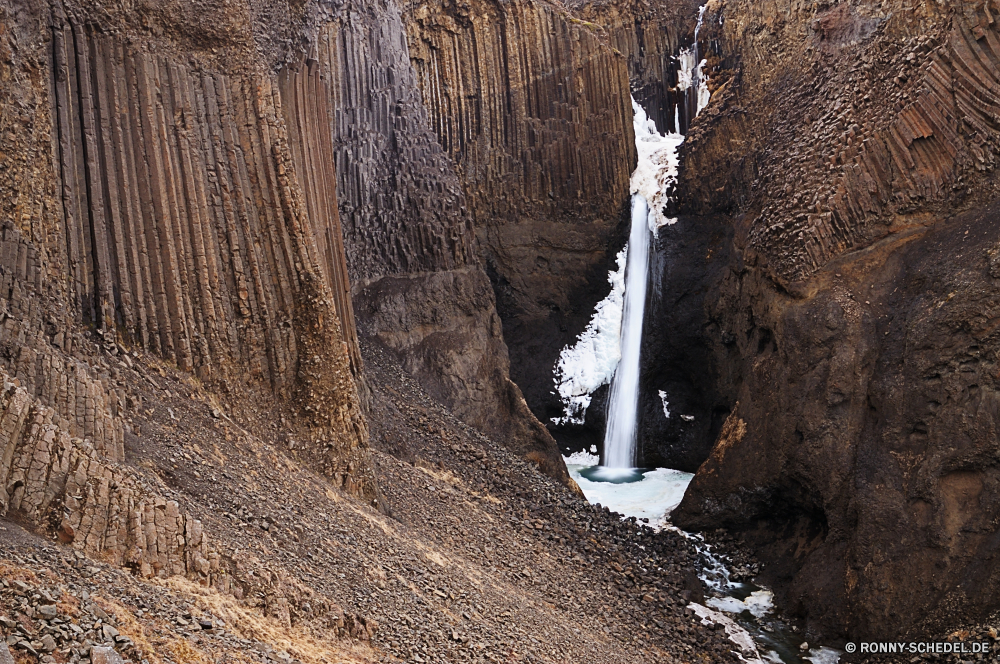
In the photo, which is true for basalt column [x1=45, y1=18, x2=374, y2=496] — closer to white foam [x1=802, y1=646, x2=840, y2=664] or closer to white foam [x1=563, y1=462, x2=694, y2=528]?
white foam [x1=802, y1=646, x2=840, y2=664]

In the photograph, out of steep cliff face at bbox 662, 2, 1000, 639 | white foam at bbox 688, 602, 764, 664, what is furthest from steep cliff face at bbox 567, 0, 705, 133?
white foam at bbox 688, 602, 764, 664

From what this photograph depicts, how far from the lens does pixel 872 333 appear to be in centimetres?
1571

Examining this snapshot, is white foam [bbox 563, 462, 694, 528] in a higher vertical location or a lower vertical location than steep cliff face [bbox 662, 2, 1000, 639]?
lower

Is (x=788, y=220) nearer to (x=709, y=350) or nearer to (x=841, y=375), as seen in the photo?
(x=841, y=375)

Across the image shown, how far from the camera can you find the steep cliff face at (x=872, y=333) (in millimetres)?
13648

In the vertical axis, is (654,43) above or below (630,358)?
above

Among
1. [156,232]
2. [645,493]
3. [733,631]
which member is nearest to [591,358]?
[645,493]

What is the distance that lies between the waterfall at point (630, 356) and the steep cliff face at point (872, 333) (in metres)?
4.49

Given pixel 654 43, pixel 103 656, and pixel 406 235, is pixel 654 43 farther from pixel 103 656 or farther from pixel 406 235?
pixel 103 656

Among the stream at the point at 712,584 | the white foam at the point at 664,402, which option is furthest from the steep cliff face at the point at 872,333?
the white foam at the point at 664,402

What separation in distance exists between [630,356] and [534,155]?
6.24m

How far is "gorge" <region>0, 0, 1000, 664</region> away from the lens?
8500 millimetres

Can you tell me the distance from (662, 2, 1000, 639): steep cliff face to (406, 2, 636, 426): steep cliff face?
6.05m

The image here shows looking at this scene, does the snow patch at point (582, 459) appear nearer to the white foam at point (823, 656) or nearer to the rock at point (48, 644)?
the white foam at point (823, 656)
